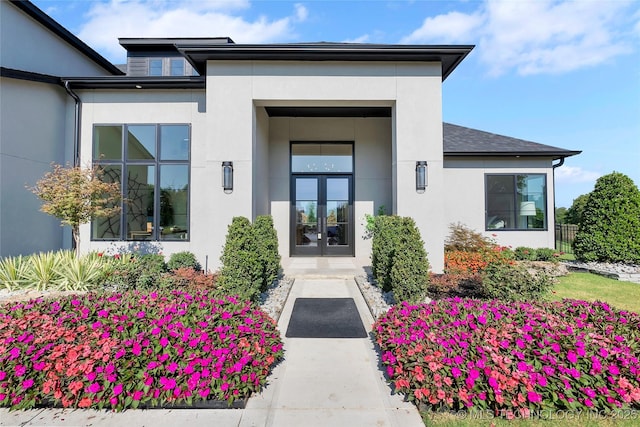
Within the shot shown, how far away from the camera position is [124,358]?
2492 millimetres

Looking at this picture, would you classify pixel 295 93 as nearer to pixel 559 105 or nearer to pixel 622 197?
pixel 622 197

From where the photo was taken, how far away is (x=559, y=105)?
10812mm

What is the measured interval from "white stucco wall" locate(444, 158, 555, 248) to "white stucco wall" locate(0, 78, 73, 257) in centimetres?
1158

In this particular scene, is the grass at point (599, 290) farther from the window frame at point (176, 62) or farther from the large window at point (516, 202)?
the window frame at point (176, 62)

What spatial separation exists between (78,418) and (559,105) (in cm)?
1534

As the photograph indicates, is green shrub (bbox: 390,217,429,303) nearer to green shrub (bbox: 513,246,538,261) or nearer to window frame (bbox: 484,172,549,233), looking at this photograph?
window frame (bbox: 484,172,549,233)

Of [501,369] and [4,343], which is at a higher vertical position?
[4,343]

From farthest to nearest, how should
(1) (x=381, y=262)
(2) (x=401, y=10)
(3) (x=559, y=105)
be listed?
(3) (x=559, y=105) < (2) (x=401, y=10) < (1) (x=381, y=262)

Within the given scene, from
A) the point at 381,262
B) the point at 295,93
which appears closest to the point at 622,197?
the point at 381,262

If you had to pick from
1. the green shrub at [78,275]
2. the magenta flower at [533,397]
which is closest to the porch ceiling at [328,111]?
the green shrub at [78,275]

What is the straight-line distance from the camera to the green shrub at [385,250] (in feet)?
17.2

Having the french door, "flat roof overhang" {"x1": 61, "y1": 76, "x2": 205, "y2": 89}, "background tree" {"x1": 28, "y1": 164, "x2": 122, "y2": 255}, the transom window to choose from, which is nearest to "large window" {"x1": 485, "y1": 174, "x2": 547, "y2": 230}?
the french door

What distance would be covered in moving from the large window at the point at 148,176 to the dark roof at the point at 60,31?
3742 millimetres

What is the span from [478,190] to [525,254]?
2.53m
